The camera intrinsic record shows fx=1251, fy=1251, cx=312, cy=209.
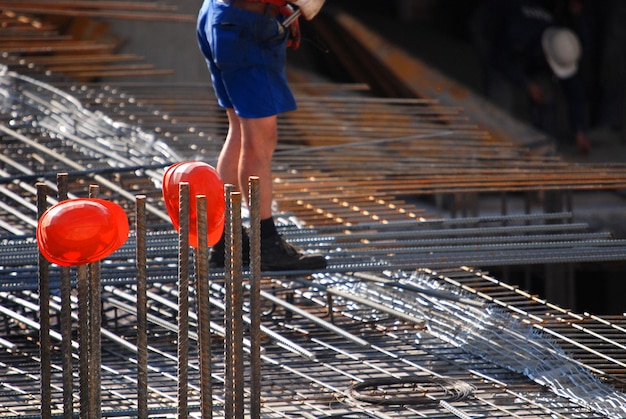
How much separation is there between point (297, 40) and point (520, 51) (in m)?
6.07

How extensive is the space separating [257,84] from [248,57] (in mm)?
101

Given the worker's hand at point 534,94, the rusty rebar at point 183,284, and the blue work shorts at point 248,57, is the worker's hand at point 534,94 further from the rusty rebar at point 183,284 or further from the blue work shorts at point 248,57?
the rusty rebar at point 183,284

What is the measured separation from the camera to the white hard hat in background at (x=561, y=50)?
10156 millimetres

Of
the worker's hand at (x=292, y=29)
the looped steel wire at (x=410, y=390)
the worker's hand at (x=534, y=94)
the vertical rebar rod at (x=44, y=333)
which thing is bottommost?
the looped steel wire at (x=410, y=390)

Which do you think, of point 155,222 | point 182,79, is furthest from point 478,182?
point 182,79

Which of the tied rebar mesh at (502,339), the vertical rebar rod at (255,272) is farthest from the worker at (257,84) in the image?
the vertical rebar rod at (255,272)

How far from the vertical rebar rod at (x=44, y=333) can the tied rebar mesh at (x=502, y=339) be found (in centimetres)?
154

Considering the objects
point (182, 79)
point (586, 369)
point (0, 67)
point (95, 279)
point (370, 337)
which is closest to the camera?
point (95, 279)

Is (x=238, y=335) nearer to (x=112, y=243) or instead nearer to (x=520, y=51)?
(x=112, y=243)

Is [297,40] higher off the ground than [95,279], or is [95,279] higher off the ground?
[297,40]

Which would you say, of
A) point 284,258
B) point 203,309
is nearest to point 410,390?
point 284,258

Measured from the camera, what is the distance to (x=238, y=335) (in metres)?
3.08

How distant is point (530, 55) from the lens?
10.5 m

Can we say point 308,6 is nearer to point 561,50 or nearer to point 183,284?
point 183,284
